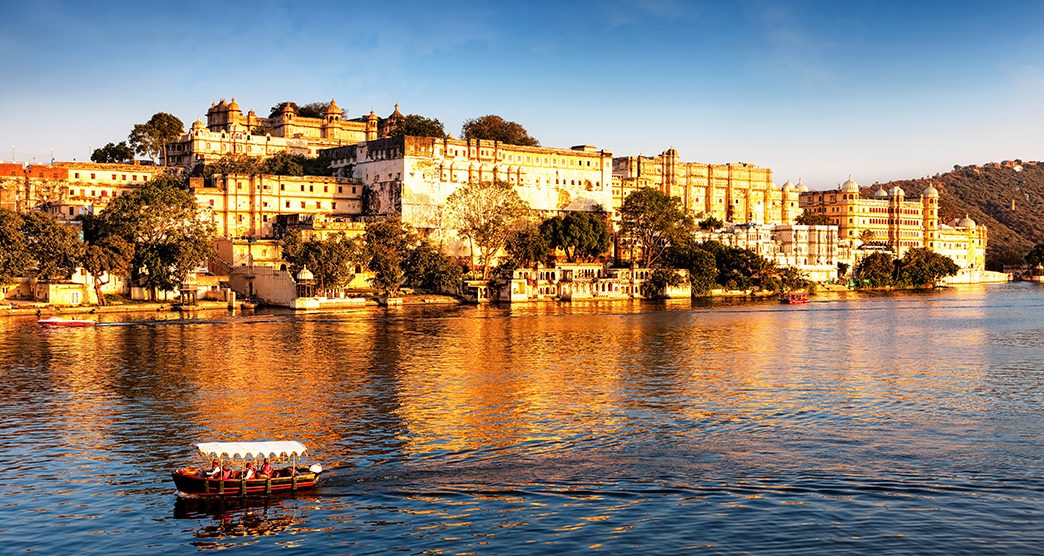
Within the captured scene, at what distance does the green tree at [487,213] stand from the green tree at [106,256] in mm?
35471

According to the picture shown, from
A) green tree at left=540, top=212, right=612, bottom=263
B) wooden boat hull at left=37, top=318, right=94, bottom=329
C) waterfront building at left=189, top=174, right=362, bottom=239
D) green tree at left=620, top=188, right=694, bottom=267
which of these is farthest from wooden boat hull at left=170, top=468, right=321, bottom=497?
green tree at left=620, top=188, right=694, bottom=267

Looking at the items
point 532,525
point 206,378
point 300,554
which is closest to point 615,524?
point 532,525

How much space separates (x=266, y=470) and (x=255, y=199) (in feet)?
290

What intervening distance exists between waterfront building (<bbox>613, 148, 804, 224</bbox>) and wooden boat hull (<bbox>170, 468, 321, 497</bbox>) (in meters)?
120

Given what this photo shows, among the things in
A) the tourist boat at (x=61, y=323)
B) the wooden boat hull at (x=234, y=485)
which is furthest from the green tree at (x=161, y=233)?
the wooden boat hull at (x=234, y=485)

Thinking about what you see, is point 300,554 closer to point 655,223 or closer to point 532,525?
point 532,525

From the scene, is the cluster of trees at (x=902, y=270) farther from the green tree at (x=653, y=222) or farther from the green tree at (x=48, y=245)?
the green tree at (x=48, y=245)

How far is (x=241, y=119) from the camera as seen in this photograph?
133625 millimetres

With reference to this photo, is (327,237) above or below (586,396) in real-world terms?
above

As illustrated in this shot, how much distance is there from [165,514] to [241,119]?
114m

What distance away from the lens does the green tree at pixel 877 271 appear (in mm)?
148000

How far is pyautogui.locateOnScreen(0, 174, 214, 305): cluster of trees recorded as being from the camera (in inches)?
3219

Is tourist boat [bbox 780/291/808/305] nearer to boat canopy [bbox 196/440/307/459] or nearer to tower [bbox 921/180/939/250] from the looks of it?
tower [bbox 921/180/939/250]

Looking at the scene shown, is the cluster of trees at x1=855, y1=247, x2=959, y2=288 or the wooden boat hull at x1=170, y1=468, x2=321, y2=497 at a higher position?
the cluster of trees at x1=855, y1=247, x2=959, y2=288
